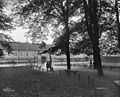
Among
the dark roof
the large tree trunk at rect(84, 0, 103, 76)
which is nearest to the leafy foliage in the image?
the large tree trunk at rect(84, 0, 103, 76)

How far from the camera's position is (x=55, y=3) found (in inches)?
1031


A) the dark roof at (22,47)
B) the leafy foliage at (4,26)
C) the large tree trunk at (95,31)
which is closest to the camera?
the large tree trunk at (95,31)

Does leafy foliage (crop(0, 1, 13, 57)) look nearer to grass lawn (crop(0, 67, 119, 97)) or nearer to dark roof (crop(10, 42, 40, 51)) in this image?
grass lawn (crop(0, 67, 119, 97))

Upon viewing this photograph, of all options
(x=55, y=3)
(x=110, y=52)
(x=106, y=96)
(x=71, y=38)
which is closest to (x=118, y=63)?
(x=110, y=52)

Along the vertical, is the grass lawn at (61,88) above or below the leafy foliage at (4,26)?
below

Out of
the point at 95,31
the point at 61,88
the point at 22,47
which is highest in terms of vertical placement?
the point at 22,47

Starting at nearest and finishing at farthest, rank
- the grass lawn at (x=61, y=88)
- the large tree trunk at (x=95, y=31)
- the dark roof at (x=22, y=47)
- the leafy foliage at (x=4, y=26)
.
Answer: the grass lawn at (x=61, y=88) < the large tree trunk at (x=95, y=31) < the leafy foliage at (x=4, y=26) < the dark roof at (x=22, y=47)

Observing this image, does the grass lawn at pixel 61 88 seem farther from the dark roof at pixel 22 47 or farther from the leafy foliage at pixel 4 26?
the dark roof at pixel 22 47

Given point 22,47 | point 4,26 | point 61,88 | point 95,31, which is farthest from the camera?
point 22,47

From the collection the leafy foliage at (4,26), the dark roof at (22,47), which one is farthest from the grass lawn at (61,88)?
the dark roof at (22,47)

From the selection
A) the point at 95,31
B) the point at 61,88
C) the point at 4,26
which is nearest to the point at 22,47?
the point at 4,26

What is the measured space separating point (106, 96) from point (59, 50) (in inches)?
789

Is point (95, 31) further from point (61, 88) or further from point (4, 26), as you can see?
point (4, 26)

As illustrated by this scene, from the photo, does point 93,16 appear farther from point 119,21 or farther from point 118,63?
point 118,63
